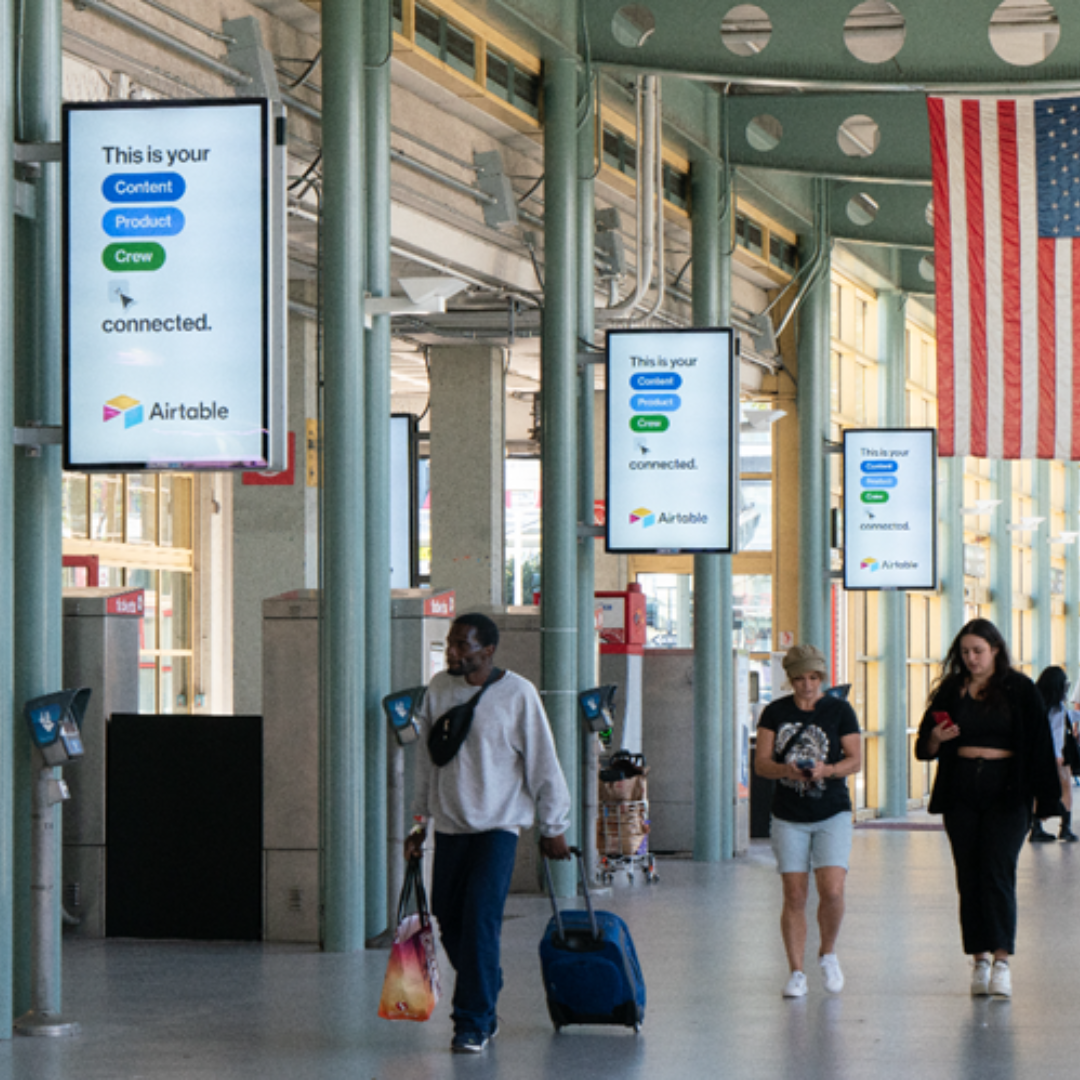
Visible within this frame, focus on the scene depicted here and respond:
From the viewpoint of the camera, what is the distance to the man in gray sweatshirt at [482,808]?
276 inches

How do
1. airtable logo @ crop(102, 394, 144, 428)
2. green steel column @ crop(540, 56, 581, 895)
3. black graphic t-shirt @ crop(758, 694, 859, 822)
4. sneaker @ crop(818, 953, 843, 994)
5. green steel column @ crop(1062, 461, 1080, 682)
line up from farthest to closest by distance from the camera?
green steel column @ crop(1062, 461, 1080, 682) → green steel column @ crop(540, 56, 581, 895) → sneaker @ crop(818, 953, 843, 994) → black graphic t-shirt @ crop(758, 694, 859, 822) → airtable logo @ crop(102, 394, 144, 428)

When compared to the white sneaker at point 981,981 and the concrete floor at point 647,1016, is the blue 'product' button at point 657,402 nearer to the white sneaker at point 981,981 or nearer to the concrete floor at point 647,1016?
the concrete floor at point 647,1016

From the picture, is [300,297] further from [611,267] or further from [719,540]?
[719,540]

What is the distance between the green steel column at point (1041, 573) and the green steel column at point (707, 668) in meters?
16.6

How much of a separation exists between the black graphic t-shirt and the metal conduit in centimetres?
429

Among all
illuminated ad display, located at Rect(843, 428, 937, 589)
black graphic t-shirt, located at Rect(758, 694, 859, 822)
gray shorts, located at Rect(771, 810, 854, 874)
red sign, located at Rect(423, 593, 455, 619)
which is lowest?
gray shorts, located at Rect(771, 810, 854, 874)

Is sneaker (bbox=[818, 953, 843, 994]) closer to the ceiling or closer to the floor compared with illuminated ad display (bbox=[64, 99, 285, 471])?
closer to the floor

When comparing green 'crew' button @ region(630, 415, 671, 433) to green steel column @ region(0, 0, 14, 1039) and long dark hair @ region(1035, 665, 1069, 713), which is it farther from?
green steel column @ region(0, 0, 14, 1039)

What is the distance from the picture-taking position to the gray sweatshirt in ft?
23.1

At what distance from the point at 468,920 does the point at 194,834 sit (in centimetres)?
371

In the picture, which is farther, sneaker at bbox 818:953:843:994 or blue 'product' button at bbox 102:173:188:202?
sneaker at bbox 818:953:843:994

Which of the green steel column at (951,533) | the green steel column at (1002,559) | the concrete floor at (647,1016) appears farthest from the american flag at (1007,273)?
the green steel column at (1002,559)

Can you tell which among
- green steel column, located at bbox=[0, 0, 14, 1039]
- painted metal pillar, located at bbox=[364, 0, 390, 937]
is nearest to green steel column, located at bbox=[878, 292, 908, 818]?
painted metal pillar, located at bbox=[364, 0, 390, 937]

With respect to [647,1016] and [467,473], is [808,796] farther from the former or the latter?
[467,473]
